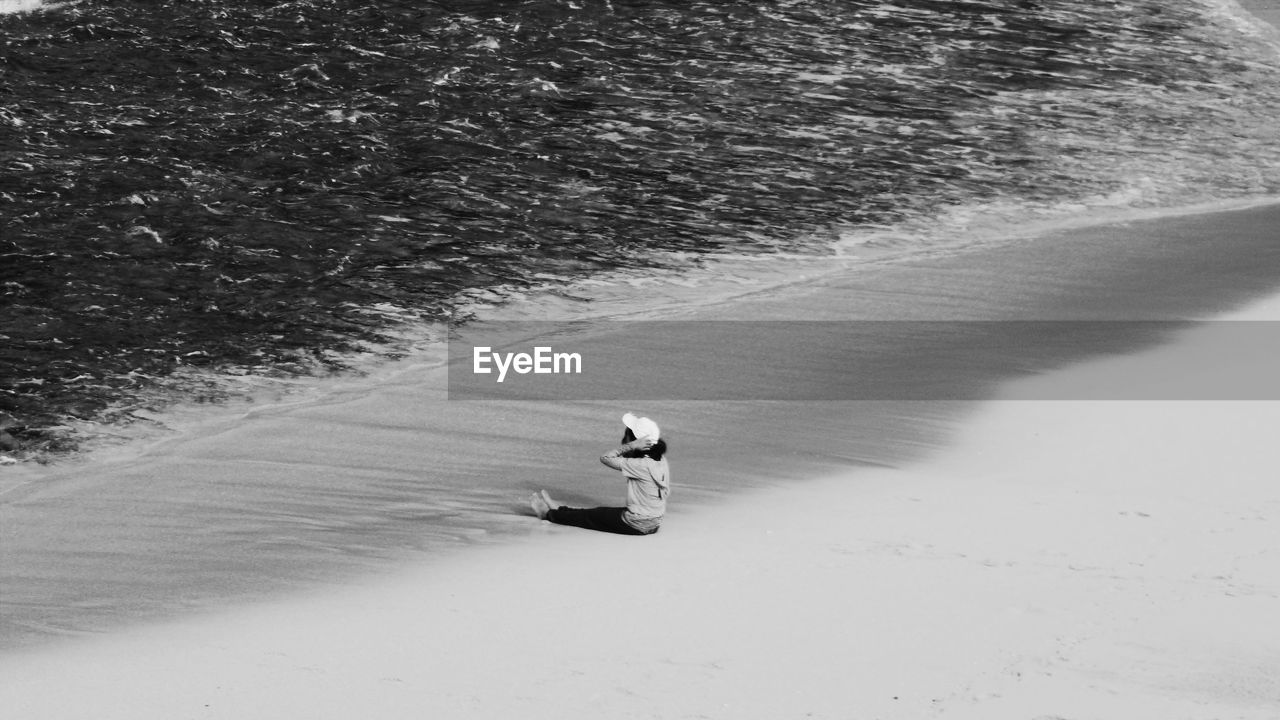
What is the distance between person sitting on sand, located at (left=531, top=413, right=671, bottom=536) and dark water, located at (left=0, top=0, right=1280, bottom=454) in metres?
4.48

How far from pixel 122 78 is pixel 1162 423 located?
1530cm

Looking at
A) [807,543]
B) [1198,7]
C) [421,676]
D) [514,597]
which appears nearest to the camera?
[421,676]

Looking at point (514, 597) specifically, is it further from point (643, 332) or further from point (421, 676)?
point (643, 332)

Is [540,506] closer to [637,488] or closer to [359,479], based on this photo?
[637,488]

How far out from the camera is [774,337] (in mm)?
14461

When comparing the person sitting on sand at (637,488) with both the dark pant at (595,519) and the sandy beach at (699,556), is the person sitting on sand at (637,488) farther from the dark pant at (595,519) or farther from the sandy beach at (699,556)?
the sandy beach at (699,556)

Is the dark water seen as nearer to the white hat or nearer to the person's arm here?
the person's arm

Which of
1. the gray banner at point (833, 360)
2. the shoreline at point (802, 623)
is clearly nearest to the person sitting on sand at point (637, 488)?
the shoreline at point (802, 623)

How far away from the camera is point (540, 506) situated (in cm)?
1026

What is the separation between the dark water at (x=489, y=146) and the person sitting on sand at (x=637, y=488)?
448 cm

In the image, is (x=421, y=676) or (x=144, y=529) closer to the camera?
(x=421, y=676)

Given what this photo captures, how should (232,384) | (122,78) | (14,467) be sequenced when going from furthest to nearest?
(122,78) < (232,384) < (14,467)

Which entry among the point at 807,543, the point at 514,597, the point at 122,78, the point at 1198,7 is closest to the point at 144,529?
the point at 514,597

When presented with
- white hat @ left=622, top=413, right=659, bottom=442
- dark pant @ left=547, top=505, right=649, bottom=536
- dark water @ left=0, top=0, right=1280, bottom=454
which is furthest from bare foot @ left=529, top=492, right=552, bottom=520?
dark water @ left=0, top=0, right=1280, bottom=454
